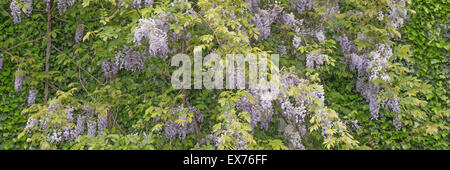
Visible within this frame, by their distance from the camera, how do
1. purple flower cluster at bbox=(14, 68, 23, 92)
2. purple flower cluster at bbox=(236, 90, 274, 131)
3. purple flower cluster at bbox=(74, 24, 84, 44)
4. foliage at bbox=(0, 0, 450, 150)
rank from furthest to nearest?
1. purple flower cluster at bbox=(74, 24, 84, 44)
2. purple flower cluster at bbox=(14, 68, 23, 92)
3. foliage at bbox=(0, 0, 450, 150)
4. purple flower cluster at bbox=(236, 90, 274, 131)

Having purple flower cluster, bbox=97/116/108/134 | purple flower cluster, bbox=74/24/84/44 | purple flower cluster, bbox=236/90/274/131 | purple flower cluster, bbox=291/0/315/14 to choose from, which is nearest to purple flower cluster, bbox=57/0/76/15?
purple flower cluster, bbox=74/24/84/44

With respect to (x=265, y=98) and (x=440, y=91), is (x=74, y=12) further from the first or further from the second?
(x=440, y=91)

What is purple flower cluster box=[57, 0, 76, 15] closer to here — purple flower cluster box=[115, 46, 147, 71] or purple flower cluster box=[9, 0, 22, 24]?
purple flower cluster box=[9, 0, 22, 24]

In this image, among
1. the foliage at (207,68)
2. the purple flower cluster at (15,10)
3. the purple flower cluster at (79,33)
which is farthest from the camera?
the purple flower cluster at (79,33)

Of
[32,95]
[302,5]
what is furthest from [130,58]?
[302,5]

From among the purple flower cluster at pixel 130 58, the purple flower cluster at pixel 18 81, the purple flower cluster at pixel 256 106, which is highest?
the purple flower cluster at pixel 130 58

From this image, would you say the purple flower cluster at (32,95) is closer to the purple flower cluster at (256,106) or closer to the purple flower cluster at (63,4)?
the purple flower cluster at (63,4)

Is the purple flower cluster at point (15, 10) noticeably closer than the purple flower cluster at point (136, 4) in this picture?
No

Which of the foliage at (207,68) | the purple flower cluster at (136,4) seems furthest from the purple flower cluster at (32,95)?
the purple flower cluster at (136,4)

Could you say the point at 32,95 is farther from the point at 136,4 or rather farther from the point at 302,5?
the point at 302,5

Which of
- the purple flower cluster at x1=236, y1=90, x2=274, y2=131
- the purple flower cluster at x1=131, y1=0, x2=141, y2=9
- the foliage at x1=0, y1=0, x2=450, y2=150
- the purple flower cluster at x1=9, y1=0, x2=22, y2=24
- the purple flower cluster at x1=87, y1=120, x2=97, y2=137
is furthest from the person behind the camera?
the purple flower cluster at x1=9, y1=0, x2=22, y2=24

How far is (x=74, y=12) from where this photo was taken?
13.1 ft

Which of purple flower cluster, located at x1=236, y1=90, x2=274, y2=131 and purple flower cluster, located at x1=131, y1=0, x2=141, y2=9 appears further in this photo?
purple flower cluster, located at x1=131, y1=0, x2=141, y2=9
